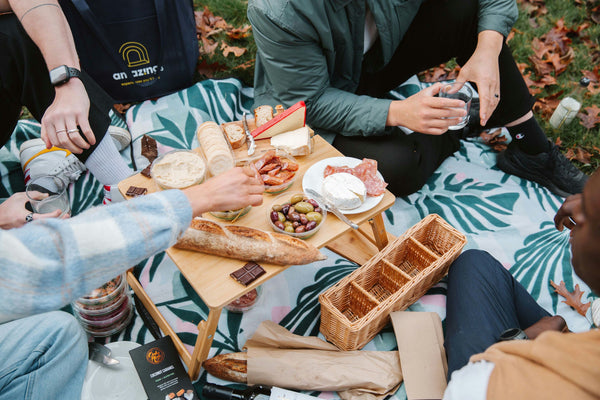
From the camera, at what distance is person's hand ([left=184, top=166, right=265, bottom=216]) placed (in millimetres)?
1184

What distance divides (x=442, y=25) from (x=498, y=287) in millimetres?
1338

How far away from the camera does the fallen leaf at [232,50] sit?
293 centimetres

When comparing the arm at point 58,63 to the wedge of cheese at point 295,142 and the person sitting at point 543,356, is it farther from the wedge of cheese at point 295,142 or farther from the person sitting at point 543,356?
the person sitting at point 543,356

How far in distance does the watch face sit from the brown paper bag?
122 centimetres

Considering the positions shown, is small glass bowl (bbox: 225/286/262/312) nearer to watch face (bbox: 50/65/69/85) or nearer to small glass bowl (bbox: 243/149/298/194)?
small glass bowl (bbox: 243/149/298/194)

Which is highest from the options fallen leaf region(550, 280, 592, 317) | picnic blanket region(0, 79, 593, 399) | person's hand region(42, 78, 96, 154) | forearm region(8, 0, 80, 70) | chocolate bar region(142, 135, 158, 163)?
forearm region(8, 0, 80, 70)

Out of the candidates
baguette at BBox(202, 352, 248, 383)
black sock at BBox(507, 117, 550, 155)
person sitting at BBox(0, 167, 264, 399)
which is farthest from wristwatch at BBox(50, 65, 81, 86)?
black sock at BBox(507, 117, 550, 155)

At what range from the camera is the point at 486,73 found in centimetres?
192

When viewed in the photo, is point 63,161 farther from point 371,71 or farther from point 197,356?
point 371,71

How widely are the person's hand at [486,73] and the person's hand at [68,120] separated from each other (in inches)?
63.2

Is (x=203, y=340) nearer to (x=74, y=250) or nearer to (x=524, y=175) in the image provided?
(x=74, y=250)

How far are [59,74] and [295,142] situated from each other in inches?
37.0

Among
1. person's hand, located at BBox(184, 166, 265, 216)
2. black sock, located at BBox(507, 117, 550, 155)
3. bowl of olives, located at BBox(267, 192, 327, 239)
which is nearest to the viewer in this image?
person's hand, located at BBox(184, 166, 265, 216)

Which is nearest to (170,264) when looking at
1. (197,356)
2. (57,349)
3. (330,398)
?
(197,356)
